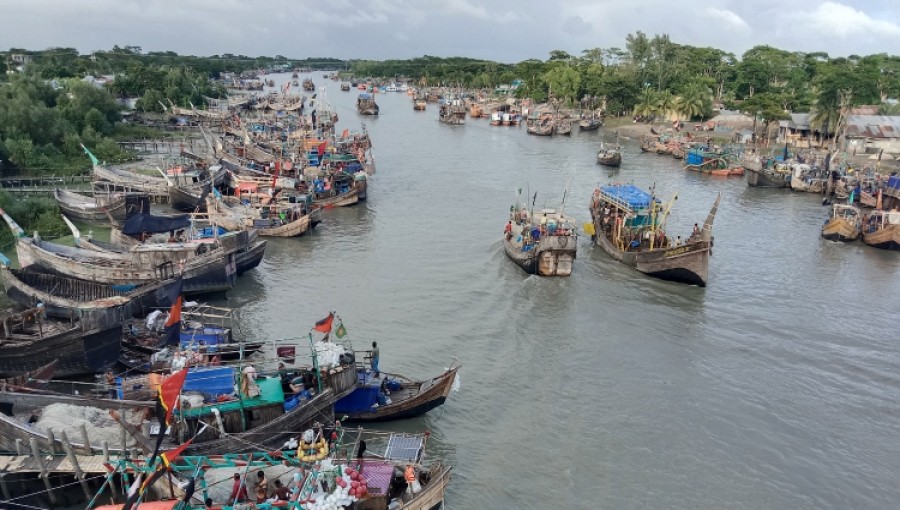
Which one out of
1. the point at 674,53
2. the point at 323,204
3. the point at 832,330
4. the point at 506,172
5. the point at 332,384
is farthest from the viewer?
the point at 674,53

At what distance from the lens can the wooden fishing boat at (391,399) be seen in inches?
605

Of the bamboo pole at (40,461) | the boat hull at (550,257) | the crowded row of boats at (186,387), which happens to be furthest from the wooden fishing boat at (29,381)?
the boat hull at (550,257)

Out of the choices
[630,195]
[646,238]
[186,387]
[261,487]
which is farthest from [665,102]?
[261,487]

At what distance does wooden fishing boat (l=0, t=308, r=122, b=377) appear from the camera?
642 inches

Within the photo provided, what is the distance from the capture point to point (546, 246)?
2564 centimetres

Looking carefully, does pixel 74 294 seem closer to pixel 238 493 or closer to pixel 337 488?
pixel 238 493

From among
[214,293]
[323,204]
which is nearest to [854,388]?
[214,293]

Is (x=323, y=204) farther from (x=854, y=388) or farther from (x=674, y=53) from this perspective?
(x=674, y=53)

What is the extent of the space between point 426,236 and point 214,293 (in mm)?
11688

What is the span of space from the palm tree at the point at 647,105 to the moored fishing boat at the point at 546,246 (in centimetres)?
5240

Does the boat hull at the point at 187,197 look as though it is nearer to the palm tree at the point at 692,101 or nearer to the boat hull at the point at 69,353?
the boat hull at the point at 69,353

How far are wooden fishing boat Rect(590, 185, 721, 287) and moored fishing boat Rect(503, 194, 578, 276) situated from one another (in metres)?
2.43

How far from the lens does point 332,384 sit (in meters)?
14.4

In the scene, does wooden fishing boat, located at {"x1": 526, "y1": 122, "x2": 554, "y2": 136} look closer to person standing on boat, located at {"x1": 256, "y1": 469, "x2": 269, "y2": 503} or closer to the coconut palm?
the coconut palm
